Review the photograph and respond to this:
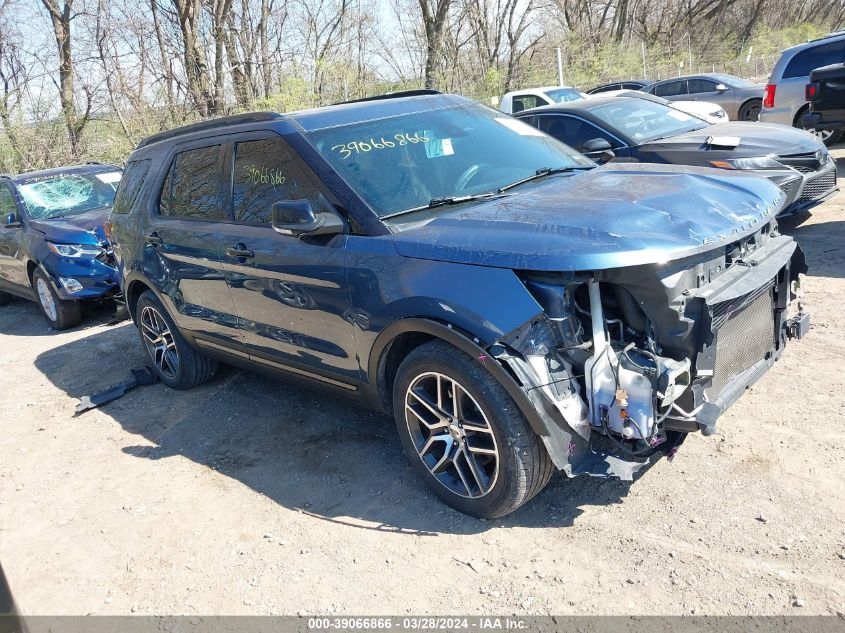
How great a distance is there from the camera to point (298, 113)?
4.38m

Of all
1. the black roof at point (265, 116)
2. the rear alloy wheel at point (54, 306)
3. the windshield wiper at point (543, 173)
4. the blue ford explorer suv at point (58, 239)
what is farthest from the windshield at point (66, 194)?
the windshield wiper at point (543, 173)

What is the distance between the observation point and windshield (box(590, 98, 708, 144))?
7816 mm

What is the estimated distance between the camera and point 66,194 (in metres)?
9.32

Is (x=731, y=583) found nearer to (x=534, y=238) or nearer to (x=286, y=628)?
(x=534, y=238)

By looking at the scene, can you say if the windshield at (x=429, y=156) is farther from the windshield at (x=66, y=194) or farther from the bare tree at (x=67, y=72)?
the bare tree at (x=67, y=72)

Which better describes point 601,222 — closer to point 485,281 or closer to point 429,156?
point 485,281

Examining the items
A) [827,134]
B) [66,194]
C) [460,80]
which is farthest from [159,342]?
[460,80]

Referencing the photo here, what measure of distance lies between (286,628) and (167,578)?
2.65ft

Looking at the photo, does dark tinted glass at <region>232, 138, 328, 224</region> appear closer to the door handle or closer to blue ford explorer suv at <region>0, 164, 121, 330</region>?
the door handle

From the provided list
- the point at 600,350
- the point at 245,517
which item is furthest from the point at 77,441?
the point at 600,350

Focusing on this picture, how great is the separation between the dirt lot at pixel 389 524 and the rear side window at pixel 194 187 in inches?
59.3

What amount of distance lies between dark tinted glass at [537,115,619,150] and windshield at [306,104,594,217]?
3.58 metres

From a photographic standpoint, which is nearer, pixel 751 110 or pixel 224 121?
pixel 224 121

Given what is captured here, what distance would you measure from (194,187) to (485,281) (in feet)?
9.17
